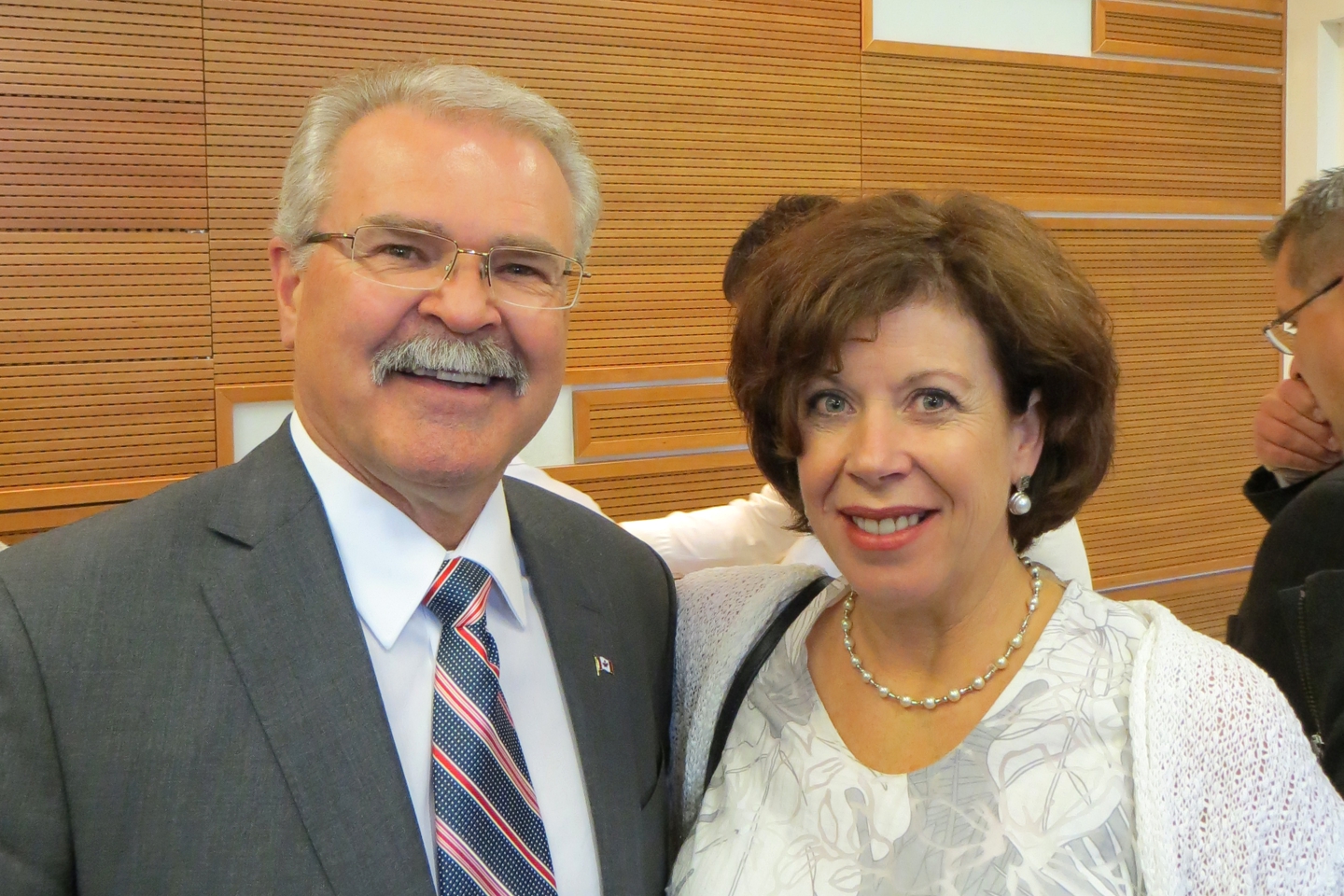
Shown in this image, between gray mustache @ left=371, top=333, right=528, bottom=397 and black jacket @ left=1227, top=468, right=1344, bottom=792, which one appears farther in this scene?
black jacket @ left=1227, top=468, right=1344, bottom=792

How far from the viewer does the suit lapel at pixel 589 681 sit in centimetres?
153

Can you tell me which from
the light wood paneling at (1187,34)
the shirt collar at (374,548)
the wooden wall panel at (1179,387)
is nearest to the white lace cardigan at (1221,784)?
the shirt collar at (374,548)

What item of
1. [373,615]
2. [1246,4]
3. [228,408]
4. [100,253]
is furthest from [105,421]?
[1246,4]

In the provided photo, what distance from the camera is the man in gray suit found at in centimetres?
123

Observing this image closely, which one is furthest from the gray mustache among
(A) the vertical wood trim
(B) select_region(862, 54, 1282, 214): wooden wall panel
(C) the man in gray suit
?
(B) select_region(862, 54, 1282, 214): wooden wall panel

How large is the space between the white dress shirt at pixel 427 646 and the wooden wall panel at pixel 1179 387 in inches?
149

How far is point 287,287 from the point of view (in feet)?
5.33

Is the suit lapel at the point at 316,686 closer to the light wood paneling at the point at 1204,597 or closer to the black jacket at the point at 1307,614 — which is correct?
the black jacket at the point at 1307,614

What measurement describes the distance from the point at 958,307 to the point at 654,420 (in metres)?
2.54

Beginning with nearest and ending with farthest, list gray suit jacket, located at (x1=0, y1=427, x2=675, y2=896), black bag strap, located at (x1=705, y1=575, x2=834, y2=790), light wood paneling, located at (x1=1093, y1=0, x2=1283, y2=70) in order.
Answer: gray suit jacket, located at (x1=0, y1=427, x2=675, y2=896)
black bag strap, located at (x1=705, y1=575, x2=834, y2=790)
light wood paneling, located at (x1=1093, y1=0, x2=1283, y2=70)

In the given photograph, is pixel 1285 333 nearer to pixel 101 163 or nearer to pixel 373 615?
pixel 373 615

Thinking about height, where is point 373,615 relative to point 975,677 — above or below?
above

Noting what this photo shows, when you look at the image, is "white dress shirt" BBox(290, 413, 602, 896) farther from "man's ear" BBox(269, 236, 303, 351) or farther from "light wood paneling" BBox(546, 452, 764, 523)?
"light wood paneling" BBox(546, 452, 764, 523)

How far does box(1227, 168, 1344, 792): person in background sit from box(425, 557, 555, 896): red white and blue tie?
117 cm
